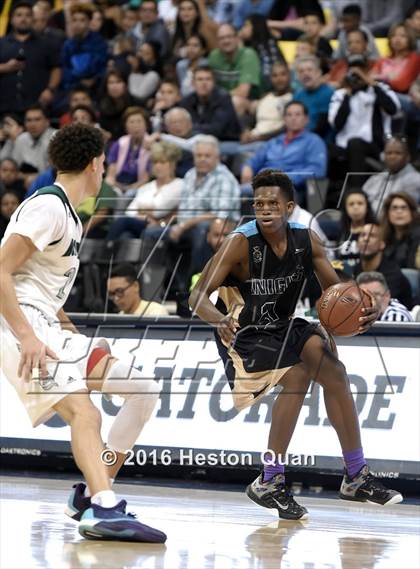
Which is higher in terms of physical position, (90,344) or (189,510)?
(90,344)

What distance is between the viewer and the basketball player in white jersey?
19.3ft

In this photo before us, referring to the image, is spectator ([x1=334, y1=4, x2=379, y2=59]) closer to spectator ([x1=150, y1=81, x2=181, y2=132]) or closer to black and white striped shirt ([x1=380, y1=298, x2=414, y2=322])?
spectator ([x1=150, y1=81, x2=181, y2=132])

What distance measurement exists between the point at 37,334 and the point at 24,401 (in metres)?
0.34

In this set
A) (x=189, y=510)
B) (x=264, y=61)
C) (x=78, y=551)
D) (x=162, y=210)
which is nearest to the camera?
(x=78, y=551)

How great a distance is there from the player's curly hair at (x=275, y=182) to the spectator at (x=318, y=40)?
23.5 ft

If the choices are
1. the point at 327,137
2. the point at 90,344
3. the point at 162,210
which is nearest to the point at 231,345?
the point at 90,344

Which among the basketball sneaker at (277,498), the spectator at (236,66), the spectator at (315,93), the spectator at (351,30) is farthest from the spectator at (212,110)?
the basketball sneaker at (277,498)

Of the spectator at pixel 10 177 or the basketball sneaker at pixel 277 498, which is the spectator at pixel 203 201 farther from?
the basketball sneaker at pixel 277 498

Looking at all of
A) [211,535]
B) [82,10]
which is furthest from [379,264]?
[82,10]

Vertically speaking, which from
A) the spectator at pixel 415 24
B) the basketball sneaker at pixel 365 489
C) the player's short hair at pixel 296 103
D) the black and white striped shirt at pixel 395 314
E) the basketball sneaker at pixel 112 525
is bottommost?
the black and white striped shirt at pixel 395 314

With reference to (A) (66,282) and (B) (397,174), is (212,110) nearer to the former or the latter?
(B) (397,174)

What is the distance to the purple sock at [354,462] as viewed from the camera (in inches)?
276

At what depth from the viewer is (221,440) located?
8.91 metres

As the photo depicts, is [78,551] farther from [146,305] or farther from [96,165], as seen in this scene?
[146,305]
